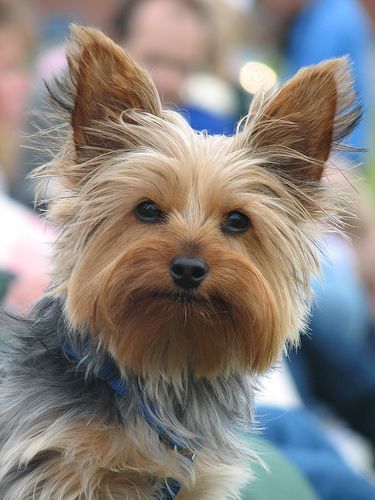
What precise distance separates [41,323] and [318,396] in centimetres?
366

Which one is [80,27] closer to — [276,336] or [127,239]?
[127,239]

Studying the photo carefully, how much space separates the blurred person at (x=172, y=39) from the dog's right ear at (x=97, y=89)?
2.72 meters

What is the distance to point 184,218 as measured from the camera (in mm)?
3008

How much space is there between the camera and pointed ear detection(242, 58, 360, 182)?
3080mm

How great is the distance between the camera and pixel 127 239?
3027 millimetres

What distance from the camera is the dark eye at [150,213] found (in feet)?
9.93

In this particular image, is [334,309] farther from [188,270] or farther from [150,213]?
[188,270]

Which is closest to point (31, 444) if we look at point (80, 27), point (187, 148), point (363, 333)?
point (187, 148)

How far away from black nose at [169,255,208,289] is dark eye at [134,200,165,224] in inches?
9.0

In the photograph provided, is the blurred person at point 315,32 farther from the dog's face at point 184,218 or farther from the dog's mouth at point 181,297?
the dog's mouth at point 181,297

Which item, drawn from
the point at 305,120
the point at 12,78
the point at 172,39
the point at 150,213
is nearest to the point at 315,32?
the point at 172,39

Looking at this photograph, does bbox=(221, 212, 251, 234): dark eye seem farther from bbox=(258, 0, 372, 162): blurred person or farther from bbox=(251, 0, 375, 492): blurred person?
bbox=(258, 0, 372, 162): blurred person

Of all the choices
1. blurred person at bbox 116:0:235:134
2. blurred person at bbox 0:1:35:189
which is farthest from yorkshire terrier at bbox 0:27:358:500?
blurred person at bbox 0:1:35:189

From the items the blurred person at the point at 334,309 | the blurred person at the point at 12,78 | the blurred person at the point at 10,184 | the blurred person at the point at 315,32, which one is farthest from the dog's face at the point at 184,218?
the blurred person at the point at 315,32
